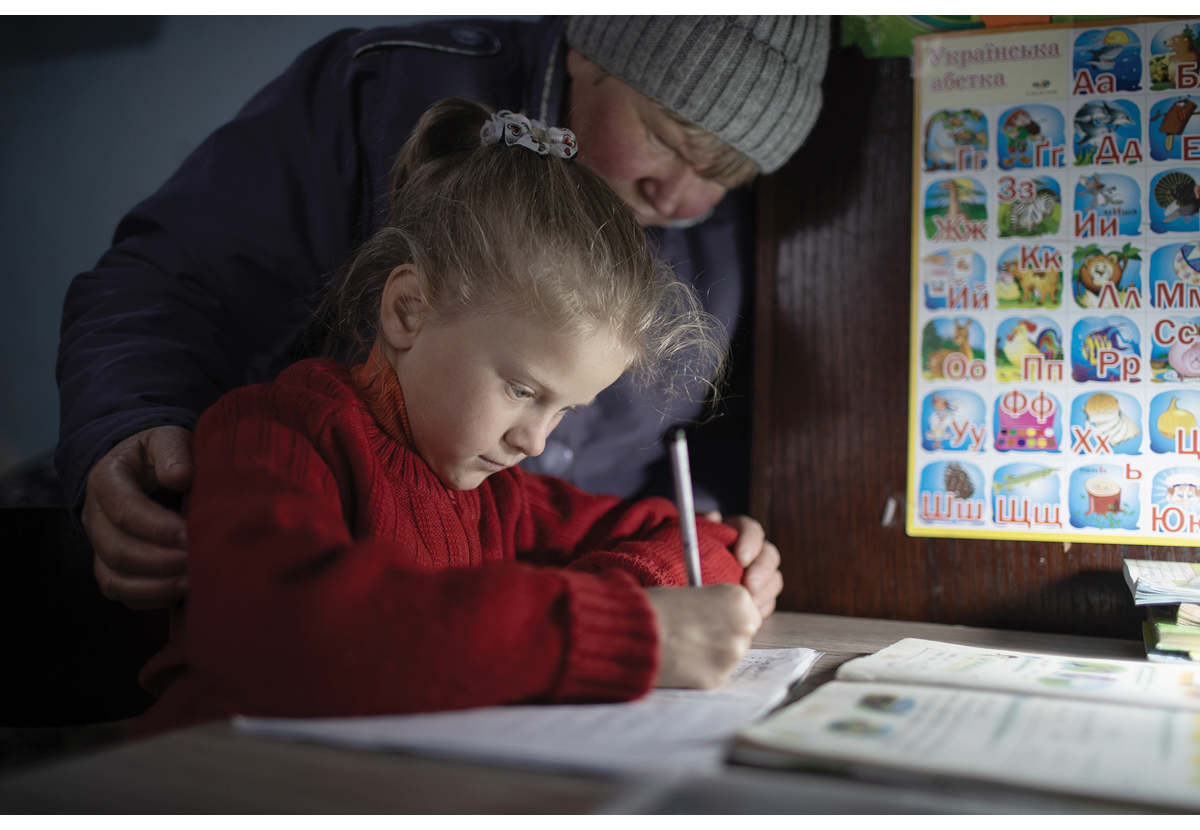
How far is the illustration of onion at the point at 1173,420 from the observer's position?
0.97 m

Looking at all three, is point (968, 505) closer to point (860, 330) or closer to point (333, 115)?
point (860, 330)

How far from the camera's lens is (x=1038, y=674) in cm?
66

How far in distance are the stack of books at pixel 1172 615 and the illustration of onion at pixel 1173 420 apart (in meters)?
0.20

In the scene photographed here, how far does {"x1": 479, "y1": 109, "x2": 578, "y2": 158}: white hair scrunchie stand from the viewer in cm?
85

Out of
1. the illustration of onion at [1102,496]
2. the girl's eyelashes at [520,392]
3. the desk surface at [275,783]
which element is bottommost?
the desk surface at [275,783]

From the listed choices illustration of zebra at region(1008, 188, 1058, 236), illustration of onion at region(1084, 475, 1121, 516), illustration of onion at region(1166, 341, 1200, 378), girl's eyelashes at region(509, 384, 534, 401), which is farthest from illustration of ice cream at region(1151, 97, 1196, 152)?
girl's eyelashes at region(509, 384, 534, 401)

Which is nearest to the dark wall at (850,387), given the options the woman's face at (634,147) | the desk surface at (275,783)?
the woman's face at (634,147)

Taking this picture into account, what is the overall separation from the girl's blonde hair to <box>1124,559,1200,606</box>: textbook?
0.56 m

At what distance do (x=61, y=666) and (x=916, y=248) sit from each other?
4.06 ft

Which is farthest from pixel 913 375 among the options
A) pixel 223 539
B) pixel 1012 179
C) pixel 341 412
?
pixel 223 539

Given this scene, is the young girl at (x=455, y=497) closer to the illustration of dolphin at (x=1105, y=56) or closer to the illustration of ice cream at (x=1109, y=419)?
the illustration of ice cream at (x=1109, y=419)

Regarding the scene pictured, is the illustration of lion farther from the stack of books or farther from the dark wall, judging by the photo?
the stack of books

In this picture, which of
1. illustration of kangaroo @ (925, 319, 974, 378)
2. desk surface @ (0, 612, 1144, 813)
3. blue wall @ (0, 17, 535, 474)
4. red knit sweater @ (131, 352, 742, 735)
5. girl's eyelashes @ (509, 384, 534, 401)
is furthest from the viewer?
blue wall @ (0, 17, 535, 474)

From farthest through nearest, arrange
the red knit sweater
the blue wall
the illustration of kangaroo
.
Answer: the blue wall < the illustration of kangaroo < the red knit sweater
